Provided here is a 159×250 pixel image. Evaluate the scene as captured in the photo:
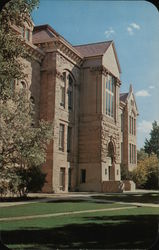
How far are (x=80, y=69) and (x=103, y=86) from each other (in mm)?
2853

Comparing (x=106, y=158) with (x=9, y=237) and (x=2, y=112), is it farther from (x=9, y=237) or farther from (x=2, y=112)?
(x=9, y=237)

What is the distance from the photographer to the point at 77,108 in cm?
3384

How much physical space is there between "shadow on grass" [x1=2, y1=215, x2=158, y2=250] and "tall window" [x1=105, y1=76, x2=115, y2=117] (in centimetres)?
2549

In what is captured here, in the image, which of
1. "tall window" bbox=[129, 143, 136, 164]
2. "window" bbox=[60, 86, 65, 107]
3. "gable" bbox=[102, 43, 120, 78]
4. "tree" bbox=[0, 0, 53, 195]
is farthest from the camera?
"tall window" bbox=[129, 143, 136, 164]

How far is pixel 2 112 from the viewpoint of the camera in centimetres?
1446

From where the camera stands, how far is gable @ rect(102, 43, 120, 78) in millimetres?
35062

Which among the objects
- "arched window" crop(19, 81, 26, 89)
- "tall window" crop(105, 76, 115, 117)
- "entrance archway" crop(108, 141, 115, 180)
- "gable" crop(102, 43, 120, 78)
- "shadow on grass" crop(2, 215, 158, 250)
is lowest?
"shadow on grass" crop(2, 215, 158, 250)

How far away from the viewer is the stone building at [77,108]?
29144mm

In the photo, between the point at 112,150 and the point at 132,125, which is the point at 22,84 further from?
the point at 132,125

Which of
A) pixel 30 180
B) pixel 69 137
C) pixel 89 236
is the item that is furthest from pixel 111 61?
pixel 89 236

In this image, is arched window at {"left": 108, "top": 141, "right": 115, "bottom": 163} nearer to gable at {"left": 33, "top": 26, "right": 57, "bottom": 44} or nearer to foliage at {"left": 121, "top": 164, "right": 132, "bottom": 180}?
foliage at {"left": 121, "top": 164, "right": 132, "bottom": 180}

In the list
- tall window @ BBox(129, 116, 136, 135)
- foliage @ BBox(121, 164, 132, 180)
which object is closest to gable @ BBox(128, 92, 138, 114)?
tall window @ BBox(129, 116, 136, 135)

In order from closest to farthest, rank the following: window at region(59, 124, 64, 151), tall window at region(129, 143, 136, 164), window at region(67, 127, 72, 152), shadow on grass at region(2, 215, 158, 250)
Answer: shadow on grass at region(2, 215, 158, 250), window at region(59, 124, 64, 151), window at region(67, 127, 72, 152), tall window at region(129, 143, 136, 164)

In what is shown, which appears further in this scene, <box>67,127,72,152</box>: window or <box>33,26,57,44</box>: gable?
<box>67,127,72,152</box>: window
